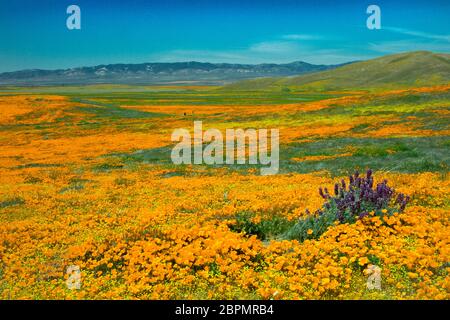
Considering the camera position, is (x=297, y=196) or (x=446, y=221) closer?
(x=446, y=221)

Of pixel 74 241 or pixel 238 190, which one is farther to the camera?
pixel 238 190

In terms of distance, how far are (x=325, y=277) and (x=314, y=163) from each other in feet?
58.9

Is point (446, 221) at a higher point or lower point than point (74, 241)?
higher

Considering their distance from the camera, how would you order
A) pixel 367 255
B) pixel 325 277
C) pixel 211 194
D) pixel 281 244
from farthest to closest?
pixel 211 194 → pixel 281 244 → pixel 367 255 → pixel 325 277

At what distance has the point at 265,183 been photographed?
2047 cm

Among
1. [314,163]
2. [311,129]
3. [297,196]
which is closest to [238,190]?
[297,196]

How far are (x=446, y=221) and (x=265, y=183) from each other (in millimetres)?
10144

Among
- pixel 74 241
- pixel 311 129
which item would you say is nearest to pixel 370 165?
pixel 74 241

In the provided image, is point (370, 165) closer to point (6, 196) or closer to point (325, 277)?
point (325, 277)
